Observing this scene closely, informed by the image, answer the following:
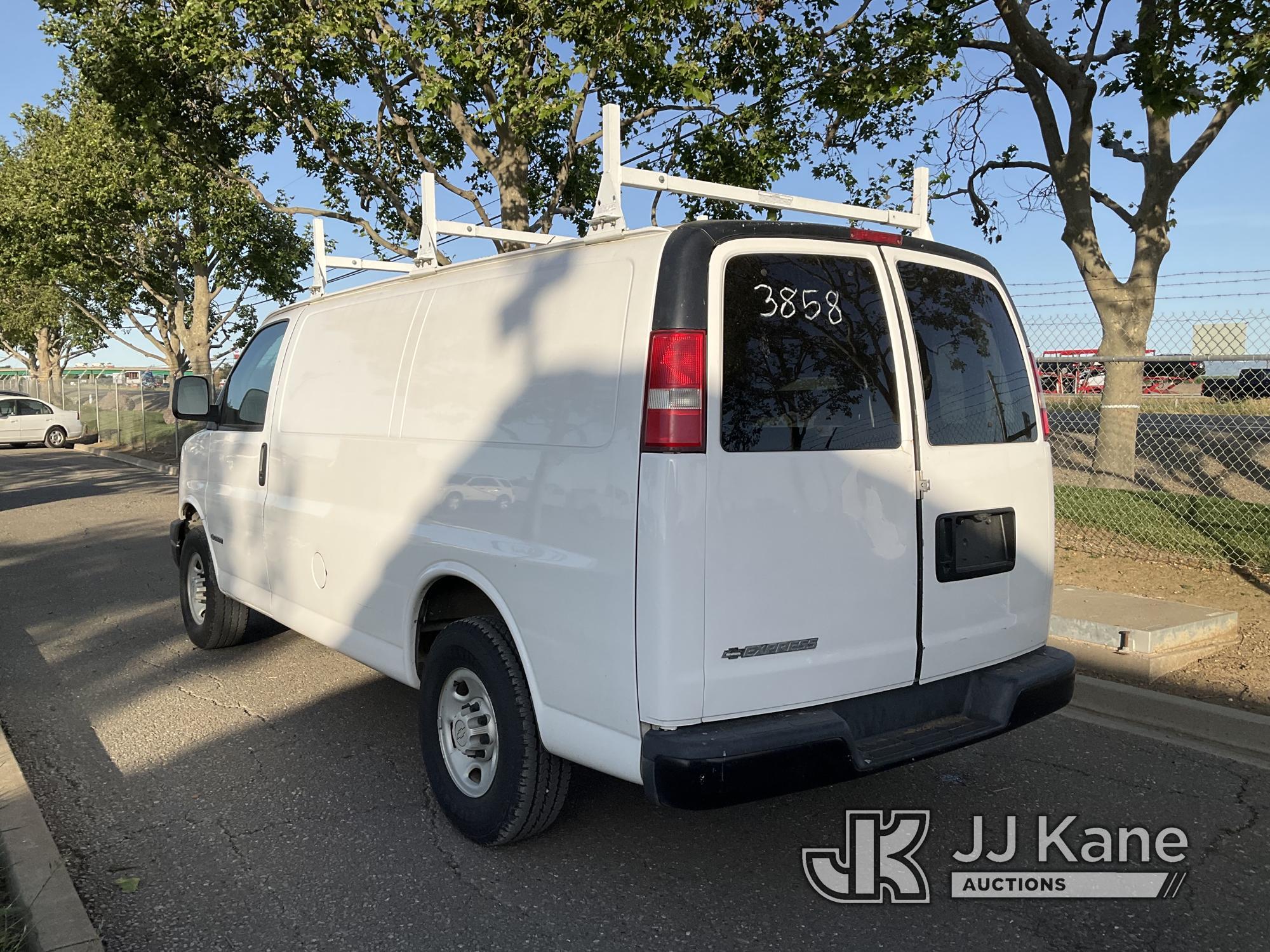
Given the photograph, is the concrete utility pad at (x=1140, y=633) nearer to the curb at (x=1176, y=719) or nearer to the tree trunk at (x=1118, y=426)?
the curb at (x=1176, y=719)

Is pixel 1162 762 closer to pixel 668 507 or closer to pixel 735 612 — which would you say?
pixel 735 612

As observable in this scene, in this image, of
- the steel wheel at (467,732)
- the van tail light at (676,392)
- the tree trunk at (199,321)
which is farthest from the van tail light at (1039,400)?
the tree trunk at (199,321)

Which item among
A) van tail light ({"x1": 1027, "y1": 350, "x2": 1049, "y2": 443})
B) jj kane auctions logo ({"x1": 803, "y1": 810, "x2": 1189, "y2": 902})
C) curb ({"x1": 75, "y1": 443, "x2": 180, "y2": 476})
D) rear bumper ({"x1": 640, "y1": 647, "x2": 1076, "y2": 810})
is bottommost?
jj kane auctions logo ({"x1": 803, "y1": 810, "x2": 1189, "y2": 902})

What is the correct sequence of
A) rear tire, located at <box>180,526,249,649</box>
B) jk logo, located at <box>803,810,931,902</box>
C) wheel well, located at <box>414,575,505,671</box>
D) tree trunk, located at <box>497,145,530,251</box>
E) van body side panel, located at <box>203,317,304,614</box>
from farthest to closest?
tree trunk, located at <box>497,145,530,251</box> < rear tire, located at <box>180,526,249,649</box> < van body side panel, located at <box>203,317,304,614</box> < wheel well, located at <box>414,575,505,671</box> < jk logo, located at <box>803,810,931,902</box>

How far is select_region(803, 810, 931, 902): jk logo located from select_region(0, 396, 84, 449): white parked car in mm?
32346

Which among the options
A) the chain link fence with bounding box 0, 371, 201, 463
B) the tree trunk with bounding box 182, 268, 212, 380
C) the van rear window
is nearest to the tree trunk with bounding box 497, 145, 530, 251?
the van rear window

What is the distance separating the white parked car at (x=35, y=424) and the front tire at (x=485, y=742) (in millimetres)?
31331

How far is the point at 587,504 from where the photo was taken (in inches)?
125

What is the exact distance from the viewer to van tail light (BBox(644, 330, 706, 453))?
9.78 ft

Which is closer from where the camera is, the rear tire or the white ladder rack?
the white ladder rack

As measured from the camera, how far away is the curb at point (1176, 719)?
4754 mm

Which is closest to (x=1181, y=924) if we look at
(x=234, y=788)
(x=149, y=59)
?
(x=234, y=788)

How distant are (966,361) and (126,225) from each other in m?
31.0

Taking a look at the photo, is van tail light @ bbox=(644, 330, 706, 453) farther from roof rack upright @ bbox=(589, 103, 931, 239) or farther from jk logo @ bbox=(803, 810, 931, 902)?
jk logo @ bbox=(803, 810, 931, 902)
